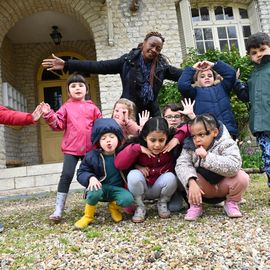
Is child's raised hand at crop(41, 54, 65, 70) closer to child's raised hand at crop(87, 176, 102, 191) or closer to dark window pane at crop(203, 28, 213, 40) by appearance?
child's raised hand at crop(87, 176, 102, 191)

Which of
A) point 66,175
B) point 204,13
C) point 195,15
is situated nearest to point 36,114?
point 66,175

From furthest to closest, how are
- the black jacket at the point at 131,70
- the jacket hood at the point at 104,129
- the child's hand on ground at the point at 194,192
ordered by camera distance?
the black jacket at the point at 131,70
the jacket hood at the point at 104,129
the child's hand on ground at the point at 194,192

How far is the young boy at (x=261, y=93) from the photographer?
290cm

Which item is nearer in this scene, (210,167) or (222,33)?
(210,167)

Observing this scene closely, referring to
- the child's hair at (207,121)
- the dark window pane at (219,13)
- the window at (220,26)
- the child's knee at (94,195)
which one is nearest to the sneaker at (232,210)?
the child's hair at (207,121)

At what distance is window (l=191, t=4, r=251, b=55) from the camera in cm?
848

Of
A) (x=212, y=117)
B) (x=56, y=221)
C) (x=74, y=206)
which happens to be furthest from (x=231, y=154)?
(x=74, y=206)

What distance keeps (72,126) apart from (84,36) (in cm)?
714

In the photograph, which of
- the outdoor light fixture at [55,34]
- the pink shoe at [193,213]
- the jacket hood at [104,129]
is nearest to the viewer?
the pink shoe at [193,213]

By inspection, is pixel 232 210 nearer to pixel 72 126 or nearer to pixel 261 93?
pixel 261 93

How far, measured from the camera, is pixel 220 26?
336 inches

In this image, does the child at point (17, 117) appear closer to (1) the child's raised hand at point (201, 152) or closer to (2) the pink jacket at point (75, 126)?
(2) the pink jacket at point (75, 126)

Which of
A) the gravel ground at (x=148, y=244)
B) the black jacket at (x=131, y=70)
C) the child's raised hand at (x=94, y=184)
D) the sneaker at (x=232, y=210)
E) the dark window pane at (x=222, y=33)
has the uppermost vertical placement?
the dark window pane at (x=222, y=33)

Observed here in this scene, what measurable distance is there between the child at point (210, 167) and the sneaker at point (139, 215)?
13.5 inches
